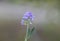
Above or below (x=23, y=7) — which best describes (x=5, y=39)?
below

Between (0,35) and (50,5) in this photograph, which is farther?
(50,5)

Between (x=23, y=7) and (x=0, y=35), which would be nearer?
(x=0, y=35)

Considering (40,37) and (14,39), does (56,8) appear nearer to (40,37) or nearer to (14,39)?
(40,37)

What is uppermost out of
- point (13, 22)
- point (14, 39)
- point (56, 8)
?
point (56, 8)

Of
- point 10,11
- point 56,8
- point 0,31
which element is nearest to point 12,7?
point 10,11

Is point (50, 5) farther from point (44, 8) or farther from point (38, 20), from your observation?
point (38, 20)

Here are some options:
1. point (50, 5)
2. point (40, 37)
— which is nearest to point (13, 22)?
point (40, 37)
